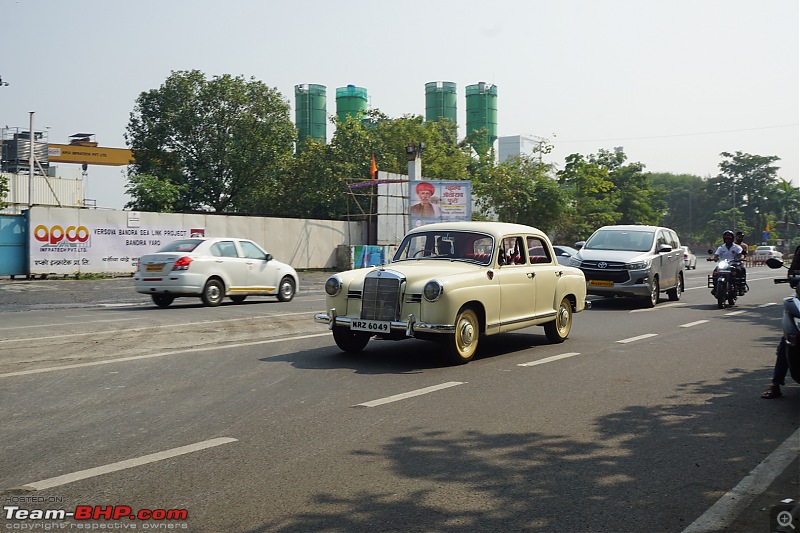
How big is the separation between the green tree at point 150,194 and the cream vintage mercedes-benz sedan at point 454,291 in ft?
150

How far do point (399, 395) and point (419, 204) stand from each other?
3357 cm

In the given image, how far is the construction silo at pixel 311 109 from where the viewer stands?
9681 centimetres

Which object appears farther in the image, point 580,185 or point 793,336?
point 580,185

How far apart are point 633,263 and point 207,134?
4609 cm

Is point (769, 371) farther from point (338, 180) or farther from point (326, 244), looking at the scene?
A: point (338, 180)

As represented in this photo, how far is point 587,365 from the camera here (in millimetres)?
9578

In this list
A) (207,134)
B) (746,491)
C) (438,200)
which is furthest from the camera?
(207,134)

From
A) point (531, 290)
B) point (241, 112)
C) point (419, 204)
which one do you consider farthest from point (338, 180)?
point (531, 290)

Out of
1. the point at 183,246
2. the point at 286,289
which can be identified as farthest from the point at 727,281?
the point at 183,246

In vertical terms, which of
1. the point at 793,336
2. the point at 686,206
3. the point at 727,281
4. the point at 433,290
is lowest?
the point at 793,336

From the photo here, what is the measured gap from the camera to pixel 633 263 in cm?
1806

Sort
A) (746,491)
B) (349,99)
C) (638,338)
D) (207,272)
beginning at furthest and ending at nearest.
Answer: (349,99)
(207,272)
(638,338)
(746,491)

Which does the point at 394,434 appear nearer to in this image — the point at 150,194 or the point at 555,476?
the point at 555,476

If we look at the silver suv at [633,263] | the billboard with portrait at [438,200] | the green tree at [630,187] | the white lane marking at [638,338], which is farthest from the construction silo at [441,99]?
the white lane marking at [638,338]
